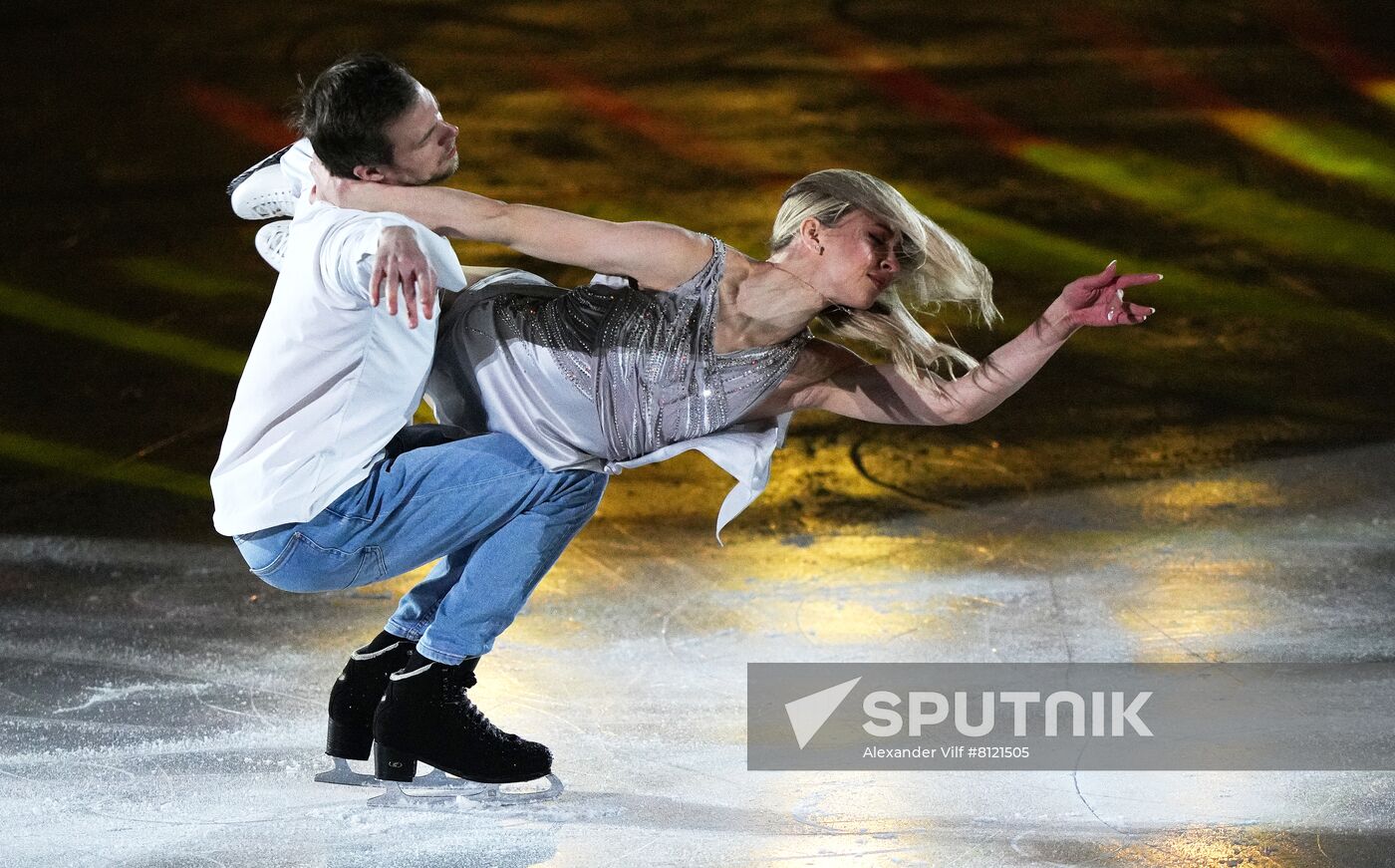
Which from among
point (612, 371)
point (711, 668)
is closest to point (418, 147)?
point (612, 371)

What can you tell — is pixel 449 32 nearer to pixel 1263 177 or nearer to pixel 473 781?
pixel 1263 177

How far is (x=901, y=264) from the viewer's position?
9.82ft

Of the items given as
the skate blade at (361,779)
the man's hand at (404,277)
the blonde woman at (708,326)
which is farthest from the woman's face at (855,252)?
the skate blade at (361,779)

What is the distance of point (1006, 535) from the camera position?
14.3 feet

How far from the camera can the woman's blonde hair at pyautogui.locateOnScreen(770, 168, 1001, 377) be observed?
2.94 metres

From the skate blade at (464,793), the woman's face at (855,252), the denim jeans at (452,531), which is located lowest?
the skate blade at (464,793)

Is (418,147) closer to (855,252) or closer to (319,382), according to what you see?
(319,382)

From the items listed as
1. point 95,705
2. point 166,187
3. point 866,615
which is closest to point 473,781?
point 95,705

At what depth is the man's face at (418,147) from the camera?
2770 millimetres

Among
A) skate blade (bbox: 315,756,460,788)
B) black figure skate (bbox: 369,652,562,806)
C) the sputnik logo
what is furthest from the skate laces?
the sputnik logo

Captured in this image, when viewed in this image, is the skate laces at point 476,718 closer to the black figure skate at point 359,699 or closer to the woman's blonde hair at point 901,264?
the black figure skate at point 359,699

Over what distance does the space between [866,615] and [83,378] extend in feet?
9.43

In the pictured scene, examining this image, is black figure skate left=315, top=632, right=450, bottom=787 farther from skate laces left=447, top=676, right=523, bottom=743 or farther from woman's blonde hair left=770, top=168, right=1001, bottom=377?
woman's blonde hair left=770, top=168, right=1001, bottom=377

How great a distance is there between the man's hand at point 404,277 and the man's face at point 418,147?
30 cm
